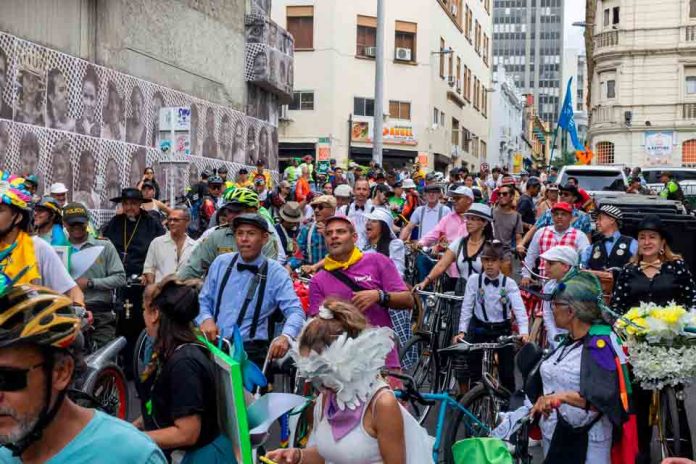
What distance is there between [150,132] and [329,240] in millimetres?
14850

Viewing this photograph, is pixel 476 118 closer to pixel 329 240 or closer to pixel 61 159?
pixel 61 159

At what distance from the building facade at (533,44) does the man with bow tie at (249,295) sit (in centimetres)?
18714

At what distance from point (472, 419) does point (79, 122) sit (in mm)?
13186

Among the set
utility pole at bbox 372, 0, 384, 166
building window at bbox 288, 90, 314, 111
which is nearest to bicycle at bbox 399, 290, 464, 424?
utility pole at bbox 372, 0, 384, 166

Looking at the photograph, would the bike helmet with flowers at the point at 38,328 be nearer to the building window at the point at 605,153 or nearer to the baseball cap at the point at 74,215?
the baseball cap at the point at 74,215

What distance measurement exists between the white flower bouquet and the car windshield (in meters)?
15.7

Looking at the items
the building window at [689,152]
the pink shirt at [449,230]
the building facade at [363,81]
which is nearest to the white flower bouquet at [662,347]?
the pink shirt at [449,230]

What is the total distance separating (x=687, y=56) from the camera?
180 ft

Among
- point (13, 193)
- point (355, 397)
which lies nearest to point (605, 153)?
point (13, 193)

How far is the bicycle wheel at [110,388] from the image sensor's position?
21.7 feet

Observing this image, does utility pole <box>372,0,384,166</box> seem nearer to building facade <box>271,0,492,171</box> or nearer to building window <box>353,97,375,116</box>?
building facade <box>271,0,492,171</box>

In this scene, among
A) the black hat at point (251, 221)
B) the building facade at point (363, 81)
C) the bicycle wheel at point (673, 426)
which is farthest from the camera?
the building facade at point (363, 81)

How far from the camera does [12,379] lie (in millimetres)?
2193

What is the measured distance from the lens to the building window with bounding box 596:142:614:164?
57.1 metres
